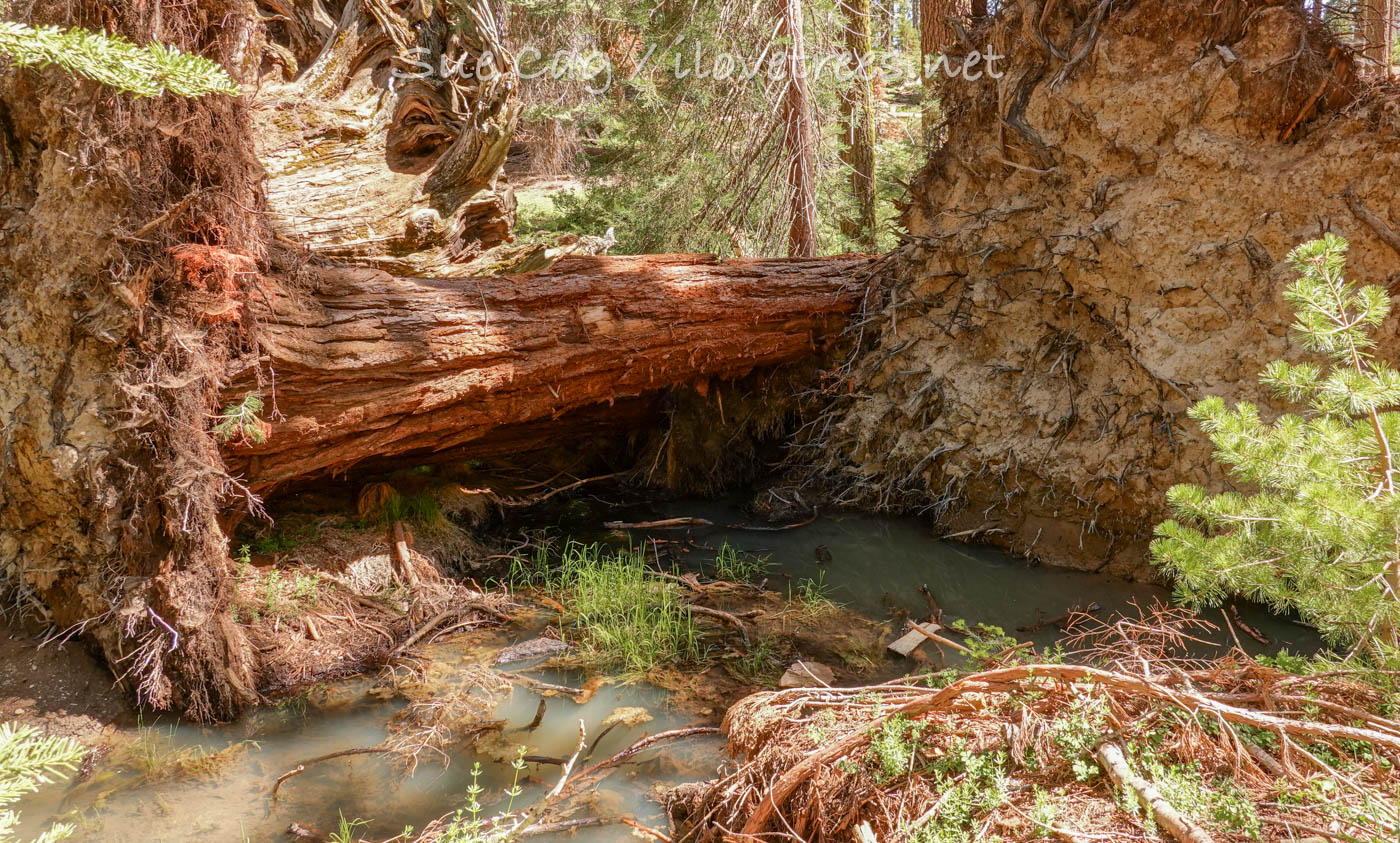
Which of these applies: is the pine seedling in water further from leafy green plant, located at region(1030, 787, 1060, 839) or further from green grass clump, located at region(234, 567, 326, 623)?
green grass clump, located at region(234, 567, 326, 623)

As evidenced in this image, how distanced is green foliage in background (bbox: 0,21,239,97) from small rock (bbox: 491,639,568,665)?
130 inches

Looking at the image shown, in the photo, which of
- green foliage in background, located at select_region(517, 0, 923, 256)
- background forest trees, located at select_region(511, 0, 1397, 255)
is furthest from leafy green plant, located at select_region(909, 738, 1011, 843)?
green foliage in background, located at select_region(517, 0, 923, 256)

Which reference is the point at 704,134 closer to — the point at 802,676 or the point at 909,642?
the point at 909,642

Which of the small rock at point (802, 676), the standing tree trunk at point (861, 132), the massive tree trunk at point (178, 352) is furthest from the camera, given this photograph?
the standing tree trunk at point (861, 132)

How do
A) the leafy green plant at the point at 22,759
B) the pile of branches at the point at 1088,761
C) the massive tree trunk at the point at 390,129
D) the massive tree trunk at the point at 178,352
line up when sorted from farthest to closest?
the massive tree trunk at the point at 390,129 → the massive tree trunk at the point at 178,352 → the pile of branches at the point at 1088,761 → the leafy green plant at the point at 22,759

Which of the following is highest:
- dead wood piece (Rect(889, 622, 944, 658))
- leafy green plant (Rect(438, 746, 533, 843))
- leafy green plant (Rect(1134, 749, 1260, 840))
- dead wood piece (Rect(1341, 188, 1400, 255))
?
dead wood piece (Rect(1341, 188, 1400, 255))

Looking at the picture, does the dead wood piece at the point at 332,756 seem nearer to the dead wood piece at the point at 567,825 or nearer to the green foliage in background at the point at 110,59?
the dead wood piece at the point at 567,825

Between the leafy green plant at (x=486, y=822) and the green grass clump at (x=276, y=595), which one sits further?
the green grass clump at (x=276, y=595)

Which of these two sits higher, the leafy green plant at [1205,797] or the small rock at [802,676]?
the leafy green plant at [1205,797]

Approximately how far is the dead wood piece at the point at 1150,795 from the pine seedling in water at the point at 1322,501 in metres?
0.70

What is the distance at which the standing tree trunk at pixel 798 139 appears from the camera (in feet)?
24.1

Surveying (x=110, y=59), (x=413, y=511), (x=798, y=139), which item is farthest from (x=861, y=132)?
(x=110, y=59)

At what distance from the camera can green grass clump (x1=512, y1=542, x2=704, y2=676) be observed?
425 cm

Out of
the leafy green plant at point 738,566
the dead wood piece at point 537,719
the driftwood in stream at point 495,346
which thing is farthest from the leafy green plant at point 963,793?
the driftwood in stream at point 495,346
